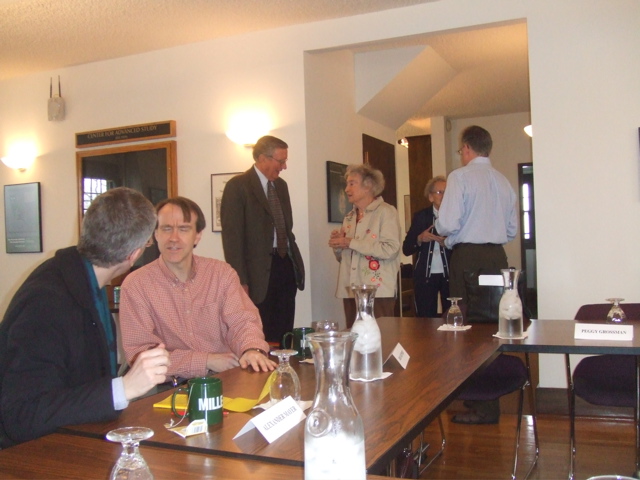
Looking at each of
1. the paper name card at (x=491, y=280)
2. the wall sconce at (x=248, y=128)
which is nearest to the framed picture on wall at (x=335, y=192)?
the wall sconce at (x=248, y=128)

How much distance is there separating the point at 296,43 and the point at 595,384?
332 centimetres

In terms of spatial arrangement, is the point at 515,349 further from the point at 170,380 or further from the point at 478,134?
the point at 478,134

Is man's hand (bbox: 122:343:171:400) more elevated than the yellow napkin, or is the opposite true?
man's hand (bbox: 122:343:171:400)

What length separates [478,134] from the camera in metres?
3.75

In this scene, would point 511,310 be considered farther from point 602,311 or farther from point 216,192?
point 216,192

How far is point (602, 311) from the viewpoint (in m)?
3.02

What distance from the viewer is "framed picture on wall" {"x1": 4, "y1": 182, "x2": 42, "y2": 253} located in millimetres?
5953

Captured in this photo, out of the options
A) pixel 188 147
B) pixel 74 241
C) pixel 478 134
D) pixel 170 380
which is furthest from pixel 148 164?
pixel 170 380

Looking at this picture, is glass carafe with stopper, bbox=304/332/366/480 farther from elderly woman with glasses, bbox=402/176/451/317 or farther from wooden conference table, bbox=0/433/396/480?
elderly woman with glasses, bbox=402/176/451/317

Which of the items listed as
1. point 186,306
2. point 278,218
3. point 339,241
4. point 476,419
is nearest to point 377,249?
point 339,241

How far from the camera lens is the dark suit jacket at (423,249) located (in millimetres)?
4699

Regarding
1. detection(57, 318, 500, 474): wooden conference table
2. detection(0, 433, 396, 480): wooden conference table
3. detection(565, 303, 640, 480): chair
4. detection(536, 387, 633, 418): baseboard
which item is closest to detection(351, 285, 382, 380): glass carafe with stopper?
detection(57, 318, 500, 474): wooden conference table

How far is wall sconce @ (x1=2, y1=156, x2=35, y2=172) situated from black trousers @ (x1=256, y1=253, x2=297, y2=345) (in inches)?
127

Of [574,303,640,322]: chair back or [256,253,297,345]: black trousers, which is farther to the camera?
[256,253,297,345]: black trousers
